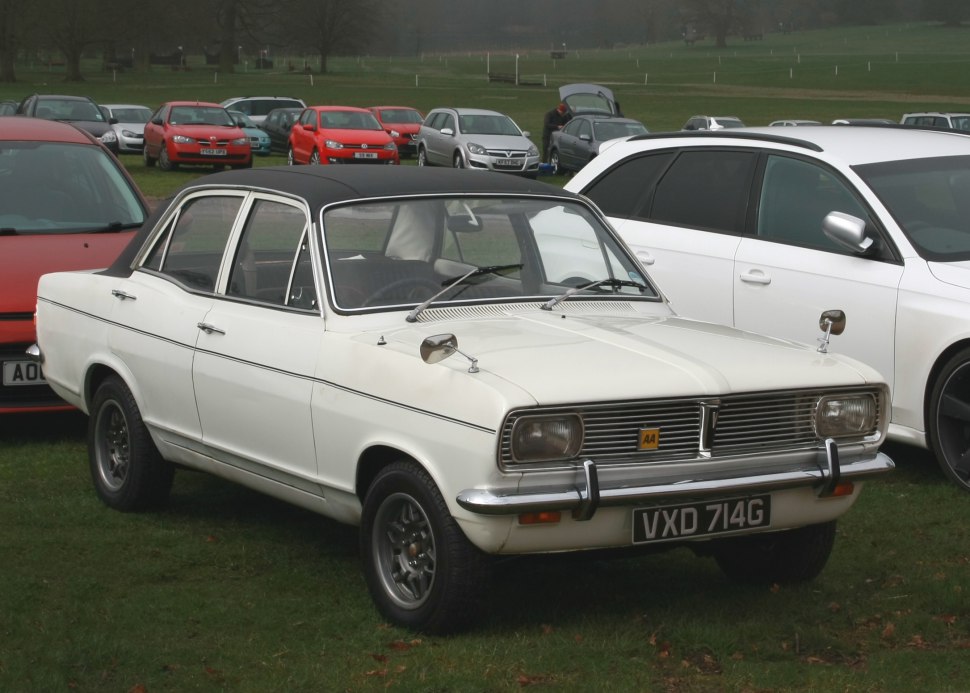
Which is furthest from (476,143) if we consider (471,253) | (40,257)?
(471,253)

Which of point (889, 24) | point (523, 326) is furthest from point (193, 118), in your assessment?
point (889, 24)

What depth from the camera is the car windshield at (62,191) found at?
30.9ft

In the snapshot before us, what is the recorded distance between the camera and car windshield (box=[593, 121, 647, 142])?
35156 mm

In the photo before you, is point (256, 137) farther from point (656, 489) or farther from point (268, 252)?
point (656, 489)

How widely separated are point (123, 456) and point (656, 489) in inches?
123

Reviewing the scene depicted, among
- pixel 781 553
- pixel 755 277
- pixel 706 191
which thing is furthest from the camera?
pixel 706 191

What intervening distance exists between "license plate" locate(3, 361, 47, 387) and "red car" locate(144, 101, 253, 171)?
1027 inches

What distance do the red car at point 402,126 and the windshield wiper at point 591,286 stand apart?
37.4 m

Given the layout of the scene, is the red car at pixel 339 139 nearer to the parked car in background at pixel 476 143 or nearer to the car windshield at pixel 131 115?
the parked car in background at pixel 476 143

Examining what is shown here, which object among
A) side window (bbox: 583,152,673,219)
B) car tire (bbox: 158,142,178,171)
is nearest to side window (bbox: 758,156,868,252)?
side window (bbox: 583,152,673,219)

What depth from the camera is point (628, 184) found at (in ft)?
30.8

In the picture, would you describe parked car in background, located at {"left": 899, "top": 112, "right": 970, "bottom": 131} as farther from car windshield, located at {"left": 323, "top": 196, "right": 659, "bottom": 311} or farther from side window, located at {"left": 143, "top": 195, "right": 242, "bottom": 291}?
side window, located at {"left": 143, "top": 195, "right": 242, "bottom": 291}

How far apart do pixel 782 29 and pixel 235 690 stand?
200m

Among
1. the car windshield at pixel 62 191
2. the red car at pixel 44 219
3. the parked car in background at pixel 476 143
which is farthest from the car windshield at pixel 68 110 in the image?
the car windshield at pixel 62 191
